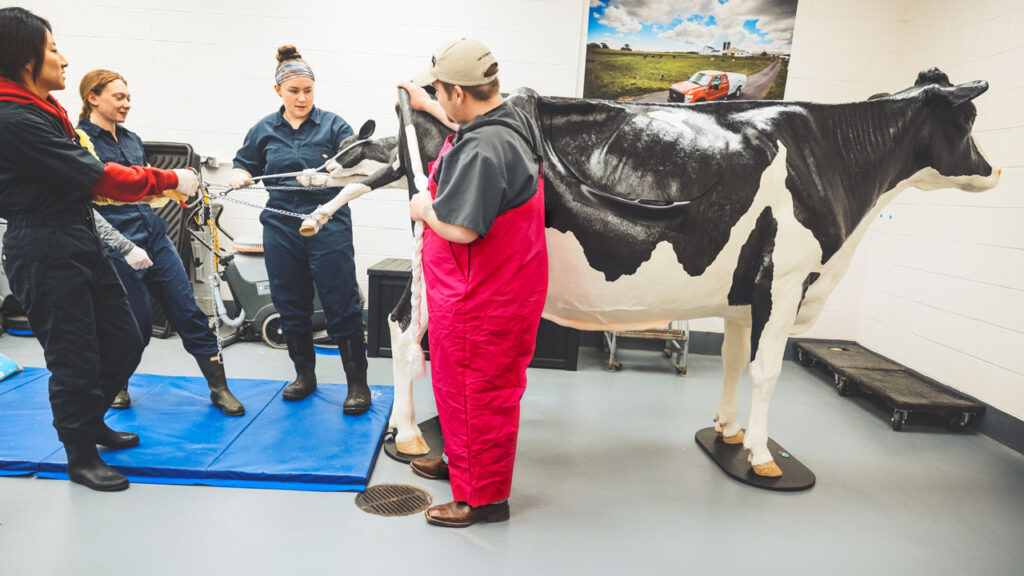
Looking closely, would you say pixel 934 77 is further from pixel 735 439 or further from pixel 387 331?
pixel 387 331

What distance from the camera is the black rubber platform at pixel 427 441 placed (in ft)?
8.64

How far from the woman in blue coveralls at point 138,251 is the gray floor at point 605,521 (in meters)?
A: 0.83

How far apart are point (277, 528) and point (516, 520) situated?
89 cm

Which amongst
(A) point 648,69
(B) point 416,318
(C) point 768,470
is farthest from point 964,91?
(B) point 416,318

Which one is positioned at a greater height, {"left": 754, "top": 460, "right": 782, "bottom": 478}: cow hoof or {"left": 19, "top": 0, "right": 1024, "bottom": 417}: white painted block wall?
{"left": 19, "top": 0, "right": 1024, "bottom": 417}: white painted block wall

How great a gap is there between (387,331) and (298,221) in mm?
1452

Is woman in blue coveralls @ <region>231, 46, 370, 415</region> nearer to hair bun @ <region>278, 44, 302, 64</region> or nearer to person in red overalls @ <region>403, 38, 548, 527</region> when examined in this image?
hair bun @ <region>278, 44, 302, 64</region>

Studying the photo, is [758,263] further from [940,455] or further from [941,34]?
→ [941,34]

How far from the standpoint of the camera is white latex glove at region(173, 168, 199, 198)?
7.13ft

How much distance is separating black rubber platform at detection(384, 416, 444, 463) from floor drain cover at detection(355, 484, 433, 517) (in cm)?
22

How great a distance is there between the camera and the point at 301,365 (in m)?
3.23

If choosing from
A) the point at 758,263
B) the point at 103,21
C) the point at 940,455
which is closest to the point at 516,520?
the point at 758,263

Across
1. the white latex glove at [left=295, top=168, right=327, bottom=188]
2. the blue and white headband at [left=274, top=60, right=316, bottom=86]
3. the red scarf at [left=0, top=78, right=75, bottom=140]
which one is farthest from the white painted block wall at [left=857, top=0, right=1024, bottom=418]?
the red scarf at [left=0, top=78, right=75, bottom=140]

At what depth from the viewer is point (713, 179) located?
2.34 metres
